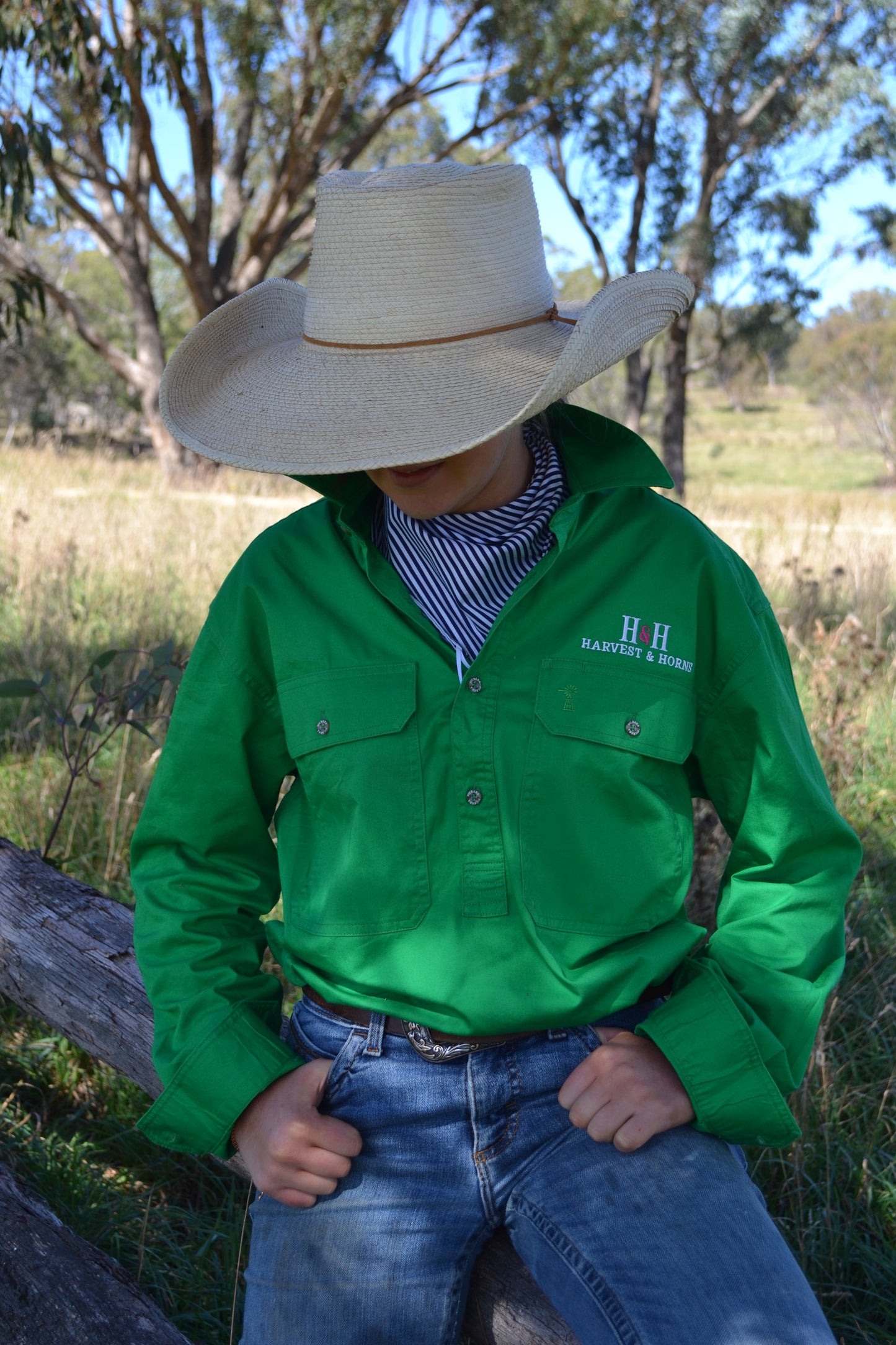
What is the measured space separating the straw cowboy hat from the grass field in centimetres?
149

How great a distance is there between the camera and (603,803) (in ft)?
5.04

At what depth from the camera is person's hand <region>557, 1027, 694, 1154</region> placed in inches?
56.5

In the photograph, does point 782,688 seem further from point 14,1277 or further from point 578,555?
point 14,1277

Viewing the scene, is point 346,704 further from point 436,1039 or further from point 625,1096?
point 625,1096

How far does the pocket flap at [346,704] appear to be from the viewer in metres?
1.55

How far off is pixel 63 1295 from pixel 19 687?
1.61 metres

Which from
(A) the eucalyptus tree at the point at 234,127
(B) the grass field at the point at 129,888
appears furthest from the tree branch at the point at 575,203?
(B) the grass field at the point at 129,888

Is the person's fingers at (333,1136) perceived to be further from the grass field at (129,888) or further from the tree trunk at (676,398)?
the tree trunk at (676,398)

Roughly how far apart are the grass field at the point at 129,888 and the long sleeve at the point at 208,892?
0.77 m

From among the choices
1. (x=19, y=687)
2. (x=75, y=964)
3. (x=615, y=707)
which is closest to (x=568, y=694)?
(x=615, y=707)

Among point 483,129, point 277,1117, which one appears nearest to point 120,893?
point 277,1117

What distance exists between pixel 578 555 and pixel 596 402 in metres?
34.0

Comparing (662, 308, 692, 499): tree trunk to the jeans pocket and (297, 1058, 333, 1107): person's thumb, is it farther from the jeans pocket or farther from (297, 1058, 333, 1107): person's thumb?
(297, 1058, 333, 1107): person's thumb

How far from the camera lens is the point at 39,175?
Answer: 1716cm
